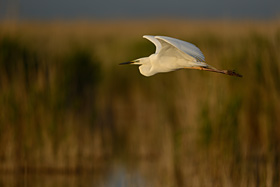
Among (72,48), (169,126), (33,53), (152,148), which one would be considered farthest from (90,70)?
(169,126)

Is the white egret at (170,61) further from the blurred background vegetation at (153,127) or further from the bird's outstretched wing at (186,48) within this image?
the blurred background vegetation at (153,127)

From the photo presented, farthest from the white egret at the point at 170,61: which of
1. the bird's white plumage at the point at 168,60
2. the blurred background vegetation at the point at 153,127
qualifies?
the blurred background vegetation at the point at 153,127

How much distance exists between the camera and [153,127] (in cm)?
901

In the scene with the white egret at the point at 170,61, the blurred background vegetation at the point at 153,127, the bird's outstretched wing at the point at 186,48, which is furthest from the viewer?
the blurred background vegetation at the point at 153,127

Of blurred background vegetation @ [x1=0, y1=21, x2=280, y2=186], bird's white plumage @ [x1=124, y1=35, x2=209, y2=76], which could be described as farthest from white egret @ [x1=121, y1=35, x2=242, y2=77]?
blurred background vegetation @ [x1=0, y1=21, x2=280, y2=186]

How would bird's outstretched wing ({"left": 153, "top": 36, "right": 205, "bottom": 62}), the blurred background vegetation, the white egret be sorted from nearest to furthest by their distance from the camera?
bird's outstretched wing ({"left": 153, "top": 36, "right": 205, "bottom": 62})
the white egret
the blurred background vegetation

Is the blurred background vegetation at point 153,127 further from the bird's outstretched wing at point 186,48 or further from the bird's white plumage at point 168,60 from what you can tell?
the bird's outstretched wing at point 186,48

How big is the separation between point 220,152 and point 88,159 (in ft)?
8.13

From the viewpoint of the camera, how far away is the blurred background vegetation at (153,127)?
612 cm

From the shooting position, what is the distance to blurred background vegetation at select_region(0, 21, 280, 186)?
6.12 m

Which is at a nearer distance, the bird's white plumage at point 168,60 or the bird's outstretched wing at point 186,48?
the bird's outstretched wing at point 186,48

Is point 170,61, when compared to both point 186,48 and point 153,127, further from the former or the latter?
point 153,127

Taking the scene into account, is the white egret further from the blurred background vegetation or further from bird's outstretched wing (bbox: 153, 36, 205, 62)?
the blurred background vegetation

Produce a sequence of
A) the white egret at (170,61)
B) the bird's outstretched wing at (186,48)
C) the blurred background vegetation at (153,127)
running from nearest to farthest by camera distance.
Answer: the bird's outstretched wing at (186,48) → the white egret at (170,61) → the blurred background vegetation at (153,127)
